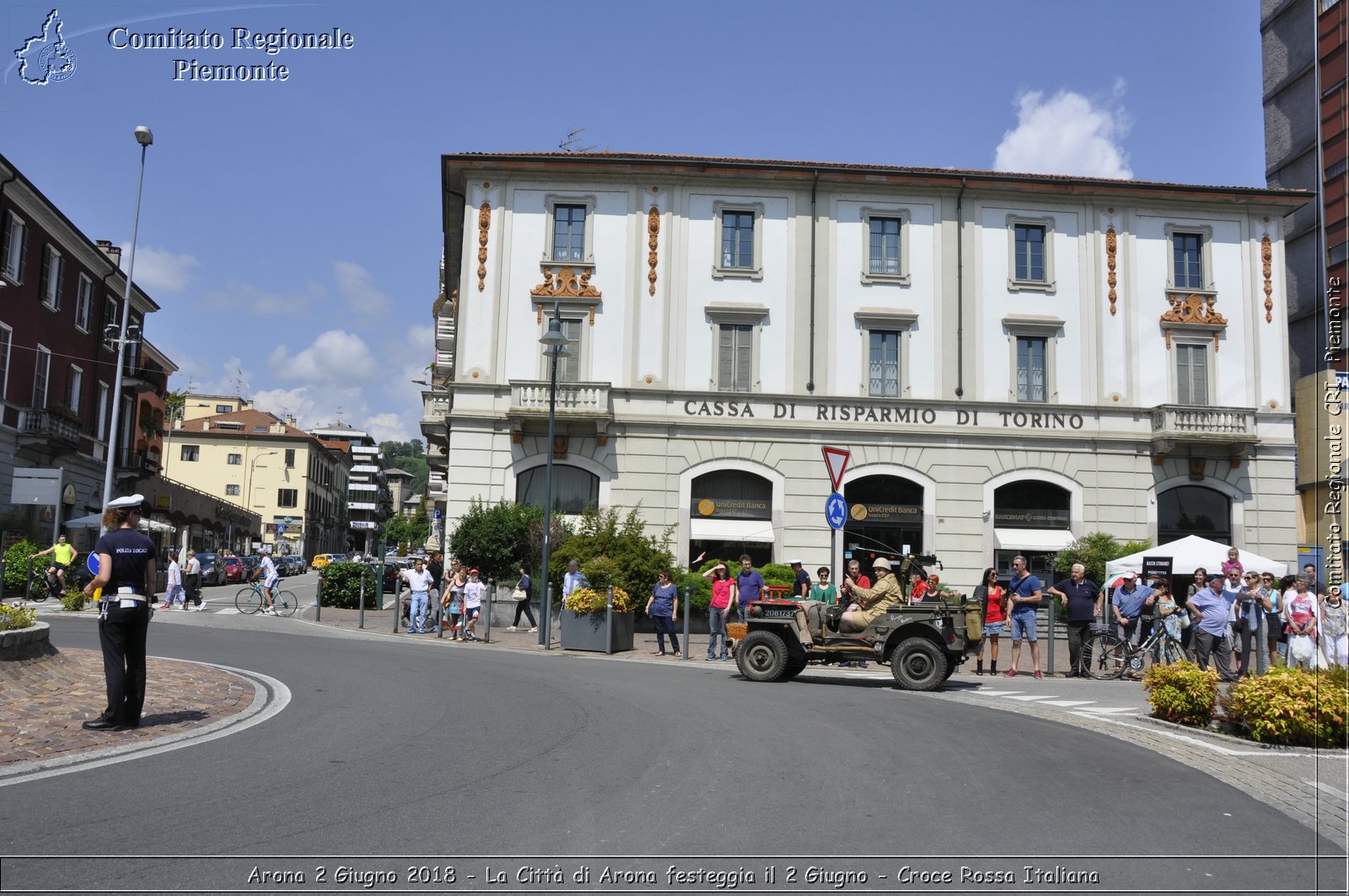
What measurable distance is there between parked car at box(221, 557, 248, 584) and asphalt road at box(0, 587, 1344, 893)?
1722 inches

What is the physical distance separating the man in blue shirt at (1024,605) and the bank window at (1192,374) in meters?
16.1

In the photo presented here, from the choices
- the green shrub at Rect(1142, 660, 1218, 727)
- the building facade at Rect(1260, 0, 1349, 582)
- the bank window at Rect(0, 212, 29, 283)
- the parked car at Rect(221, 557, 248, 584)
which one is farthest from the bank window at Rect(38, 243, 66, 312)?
the green shrub at Rect(1142, 660, 1218, 727)

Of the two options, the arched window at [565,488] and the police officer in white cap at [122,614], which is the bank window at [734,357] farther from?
the police officer in white cap at [122,614]

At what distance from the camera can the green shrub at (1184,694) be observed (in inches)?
429

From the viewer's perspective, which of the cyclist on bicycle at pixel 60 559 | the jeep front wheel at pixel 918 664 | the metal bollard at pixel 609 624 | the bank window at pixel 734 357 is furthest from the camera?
the bank window at pixel 734 357

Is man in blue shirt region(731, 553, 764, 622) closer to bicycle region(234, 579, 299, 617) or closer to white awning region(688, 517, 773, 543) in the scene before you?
white awning region(688, 517, 773, 543)

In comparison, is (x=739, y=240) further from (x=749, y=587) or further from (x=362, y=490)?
(x=362, y=490)

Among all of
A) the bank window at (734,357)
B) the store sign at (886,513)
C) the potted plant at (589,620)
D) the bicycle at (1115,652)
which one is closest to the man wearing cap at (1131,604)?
the bicycle at (1115,652)

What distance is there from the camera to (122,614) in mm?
8617

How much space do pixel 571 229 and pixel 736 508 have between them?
9.23m

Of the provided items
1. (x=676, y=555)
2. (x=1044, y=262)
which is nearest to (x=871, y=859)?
(x=676, y=555)

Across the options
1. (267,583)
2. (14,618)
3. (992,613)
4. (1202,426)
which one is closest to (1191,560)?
(992,613)

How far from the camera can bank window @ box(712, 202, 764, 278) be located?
30453 mm

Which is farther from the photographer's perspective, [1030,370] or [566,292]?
[1030,370]
